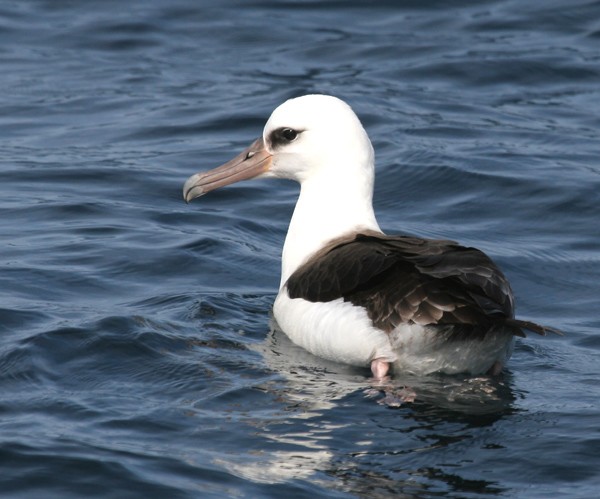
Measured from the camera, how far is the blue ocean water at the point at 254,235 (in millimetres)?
7242

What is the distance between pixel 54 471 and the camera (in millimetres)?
6961

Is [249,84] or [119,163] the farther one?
[249,84]

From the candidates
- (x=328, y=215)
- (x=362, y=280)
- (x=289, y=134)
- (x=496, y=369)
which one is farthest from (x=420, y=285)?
(x=289, y=134)

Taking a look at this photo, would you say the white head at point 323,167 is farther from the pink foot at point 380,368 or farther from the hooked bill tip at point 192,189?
the pink foot at point 380,368

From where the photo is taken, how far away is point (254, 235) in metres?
12.4

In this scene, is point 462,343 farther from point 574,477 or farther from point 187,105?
point 187,105

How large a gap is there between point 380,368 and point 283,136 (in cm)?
235

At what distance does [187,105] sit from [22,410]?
30.3 ft

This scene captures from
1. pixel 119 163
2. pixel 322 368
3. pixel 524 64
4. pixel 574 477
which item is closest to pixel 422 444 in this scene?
pixel 574 477

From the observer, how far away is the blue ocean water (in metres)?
7.24

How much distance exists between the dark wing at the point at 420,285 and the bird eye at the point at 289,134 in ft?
4.63

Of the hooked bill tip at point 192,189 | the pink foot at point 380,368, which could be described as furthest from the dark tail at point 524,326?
the hooked bill tip at point 192,189

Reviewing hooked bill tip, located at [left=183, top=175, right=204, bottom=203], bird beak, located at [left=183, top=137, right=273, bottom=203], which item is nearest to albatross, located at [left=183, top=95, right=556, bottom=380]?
bird beak, located at [left=183, top=137, right=273, bottom=203]

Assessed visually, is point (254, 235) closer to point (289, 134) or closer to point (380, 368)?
point (289, 134)
